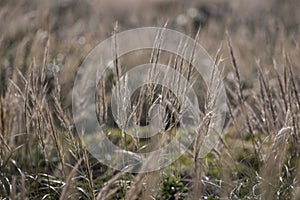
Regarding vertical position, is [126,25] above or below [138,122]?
above

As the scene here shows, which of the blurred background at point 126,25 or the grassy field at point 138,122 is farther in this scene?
the blurred background at point 126,25

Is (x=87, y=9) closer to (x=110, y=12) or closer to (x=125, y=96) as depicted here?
(x=110, y=12)

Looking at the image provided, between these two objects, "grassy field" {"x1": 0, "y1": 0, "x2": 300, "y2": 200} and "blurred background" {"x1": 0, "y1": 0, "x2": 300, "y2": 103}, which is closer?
"grassy field" {"x1": 0, "y1": 0, "x2": 300, "y2": 200}

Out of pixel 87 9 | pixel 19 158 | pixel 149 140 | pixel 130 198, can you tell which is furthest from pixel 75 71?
pixel 87 9

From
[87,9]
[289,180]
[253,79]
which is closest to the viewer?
[289,180]

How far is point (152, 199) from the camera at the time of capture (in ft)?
5.51

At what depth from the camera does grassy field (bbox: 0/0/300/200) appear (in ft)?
5.24

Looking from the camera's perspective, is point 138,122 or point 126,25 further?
point 126,25

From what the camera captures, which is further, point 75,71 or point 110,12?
point 110,12

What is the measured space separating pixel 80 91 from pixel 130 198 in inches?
39.4

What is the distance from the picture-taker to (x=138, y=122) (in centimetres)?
175

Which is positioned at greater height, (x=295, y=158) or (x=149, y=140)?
(x=149, y=140)

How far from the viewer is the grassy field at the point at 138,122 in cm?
160

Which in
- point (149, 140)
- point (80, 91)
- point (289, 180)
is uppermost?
point (80, 91)
